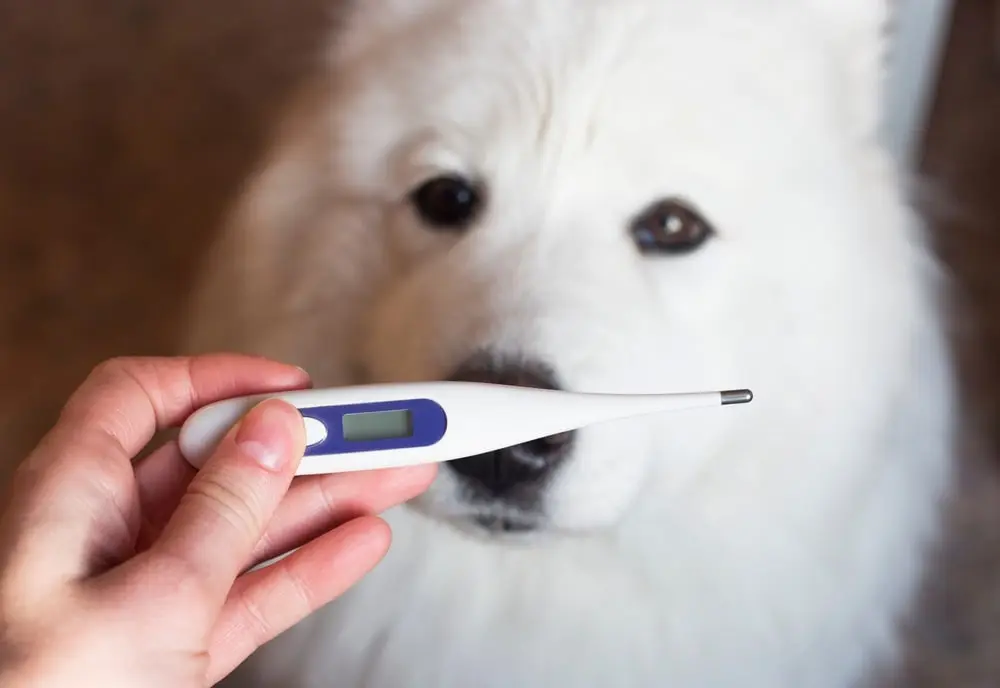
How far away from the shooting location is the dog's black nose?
93cm

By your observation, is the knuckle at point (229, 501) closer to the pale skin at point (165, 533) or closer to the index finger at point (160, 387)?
the pale skin at point (165, 533)

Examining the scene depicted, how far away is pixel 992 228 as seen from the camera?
2049 mm

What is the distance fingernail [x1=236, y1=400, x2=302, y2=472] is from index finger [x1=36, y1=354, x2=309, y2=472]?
12cm

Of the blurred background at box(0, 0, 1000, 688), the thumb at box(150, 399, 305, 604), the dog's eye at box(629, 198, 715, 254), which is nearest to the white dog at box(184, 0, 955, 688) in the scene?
the dog's eye at box(629, 198, 715, 254)

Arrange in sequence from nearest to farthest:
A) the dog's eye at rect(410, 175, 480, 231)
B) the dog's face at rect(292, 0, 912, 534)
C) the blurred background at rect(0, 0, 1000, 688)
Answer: the dog's face at rect(292, 0, 912, 534), the dog's eye at rect(410, 175, 480, 231), the blurred background at rect(0, 0, 1000, 688)

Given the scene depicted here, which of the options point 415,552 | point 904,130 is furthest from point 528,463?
point 904,130

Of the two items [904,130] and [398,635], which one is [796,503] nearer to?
[398,635]

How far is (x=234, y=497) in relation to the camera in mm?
746

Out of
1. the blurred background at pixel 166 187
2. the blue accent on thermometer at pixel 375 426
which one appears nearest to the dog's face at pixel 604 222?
the blue accent on thermometer at pixel 375 426

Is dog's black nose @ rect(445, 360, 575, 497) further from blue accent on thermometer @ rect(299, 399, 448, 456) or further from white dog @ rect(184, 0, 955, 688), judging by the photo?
blue accent on thermometer @ rect(299, 399, 448, 456)

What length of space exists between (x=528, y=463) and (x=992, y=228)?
1518mm

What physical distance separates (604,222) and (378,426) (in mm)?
370

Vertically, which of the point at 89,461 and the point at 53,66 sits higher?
the point at 53,66

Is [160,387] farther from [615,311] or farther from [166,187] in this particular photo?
[166,187]
